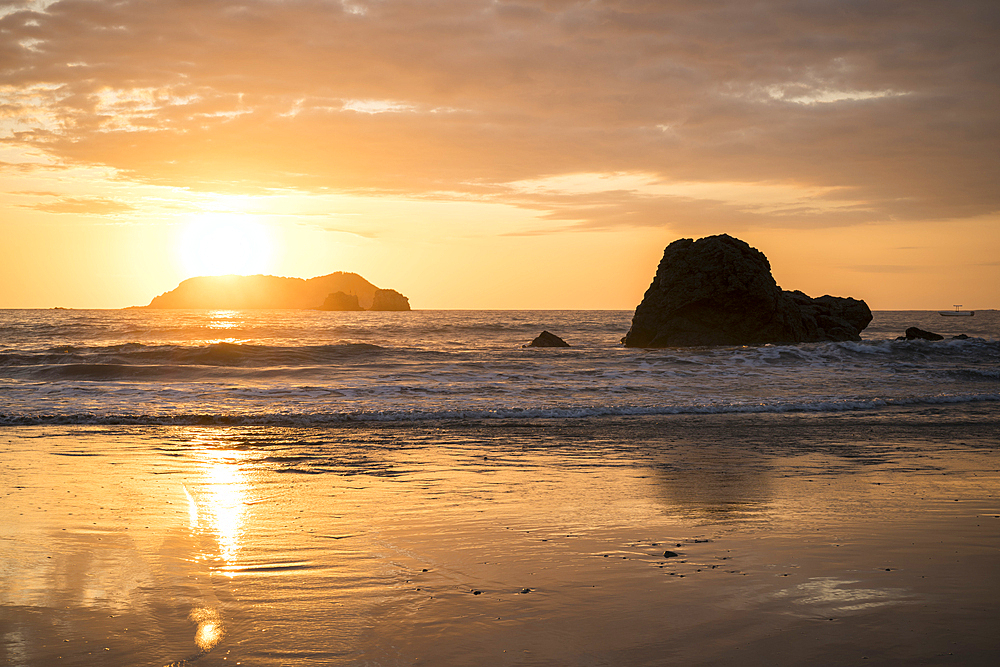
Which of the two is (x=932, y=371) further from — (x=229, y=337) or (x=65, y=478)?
(x=229, y=337)

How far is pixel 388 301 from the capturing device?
143 m

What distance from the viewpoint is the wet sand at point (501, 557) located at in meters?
3.41

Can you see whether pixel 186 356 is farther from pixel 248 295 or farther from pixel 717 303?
pixel 248 295

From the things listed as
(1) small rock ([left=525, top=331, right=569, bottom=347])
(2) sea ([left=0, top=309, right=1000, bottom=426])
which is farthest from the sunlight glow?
(1) small rock ([left=525, top=331, right=569, bottom=347])

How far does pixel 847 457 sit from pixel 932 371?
17.5 metres

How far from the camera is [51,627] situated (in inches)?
141

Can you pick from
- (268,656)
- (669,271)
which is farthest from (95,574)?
(669,271)

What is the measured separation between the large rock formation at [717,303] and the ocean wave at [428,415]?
19870 millimetres

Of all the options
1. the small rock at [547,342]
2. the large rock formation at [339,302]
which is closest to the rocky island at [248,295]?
the large rock formation at [339,302]

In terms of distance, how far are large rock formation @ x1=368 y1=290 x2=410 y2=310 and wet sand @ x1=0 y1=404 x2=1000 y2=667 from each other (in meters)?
133

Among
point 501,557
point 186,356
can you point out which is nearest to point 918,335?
point 186,356

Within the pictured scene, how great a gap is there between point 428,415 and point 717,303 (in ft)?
84.5

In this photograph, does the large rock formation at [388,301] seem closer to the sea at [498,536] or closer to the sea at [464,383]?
the sea at [464,383]

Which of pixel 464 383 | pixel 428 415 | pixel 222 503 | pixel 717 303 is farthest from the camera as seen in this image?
pixel 717 303
